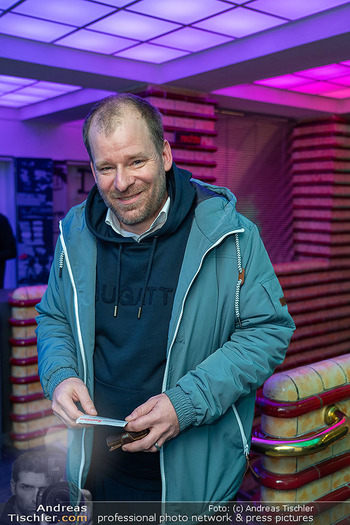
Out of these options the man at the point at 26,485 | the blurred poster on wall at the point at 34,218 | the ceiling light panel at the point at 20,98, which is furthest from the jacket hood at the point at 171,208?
the blurred poster on wall at the point at 34,218

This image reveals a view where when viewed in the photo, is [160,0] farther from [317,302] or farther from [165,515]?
[317,302]

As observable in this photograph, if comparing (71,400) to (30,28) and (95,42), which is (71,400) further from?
(95,42)

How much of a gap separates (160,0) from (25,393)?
3.27m

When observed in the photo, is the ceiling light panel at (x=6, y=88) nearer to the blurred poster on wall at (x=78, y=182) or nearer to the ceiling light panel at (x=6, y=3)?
the blurred poster on wall at (x=78, y=182)

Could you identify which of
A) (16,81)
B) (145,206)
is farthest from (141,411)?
(16,81)

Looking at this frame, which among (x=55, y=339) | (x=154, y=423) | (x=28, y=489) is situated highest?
(x=55, y=339)

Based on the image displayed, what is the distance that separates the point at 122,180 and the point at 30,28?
3.65 meters

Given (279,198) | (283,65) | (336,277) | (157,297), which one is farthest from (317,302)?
(157,297)

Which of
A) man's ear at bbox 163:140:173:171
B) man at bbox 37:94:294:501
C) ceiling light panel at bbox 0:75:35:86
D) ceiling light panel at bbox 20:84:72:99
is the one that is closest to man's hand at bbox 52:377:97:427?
man at bbox 37:94:294:501

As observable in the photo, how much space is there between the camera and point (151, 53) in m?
5.25

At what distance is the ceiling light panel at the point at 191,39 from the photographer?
466 cm

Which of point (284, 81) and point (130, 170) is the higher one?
point (284, 81)

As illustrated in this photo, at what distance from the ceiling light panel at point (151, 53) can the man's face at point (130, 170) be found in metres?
3.81

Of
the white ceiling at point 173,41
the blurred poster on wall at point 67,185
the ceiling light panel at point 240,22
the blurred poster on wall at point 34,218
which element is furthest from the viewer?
the blurred poster on wall at point 67,185
